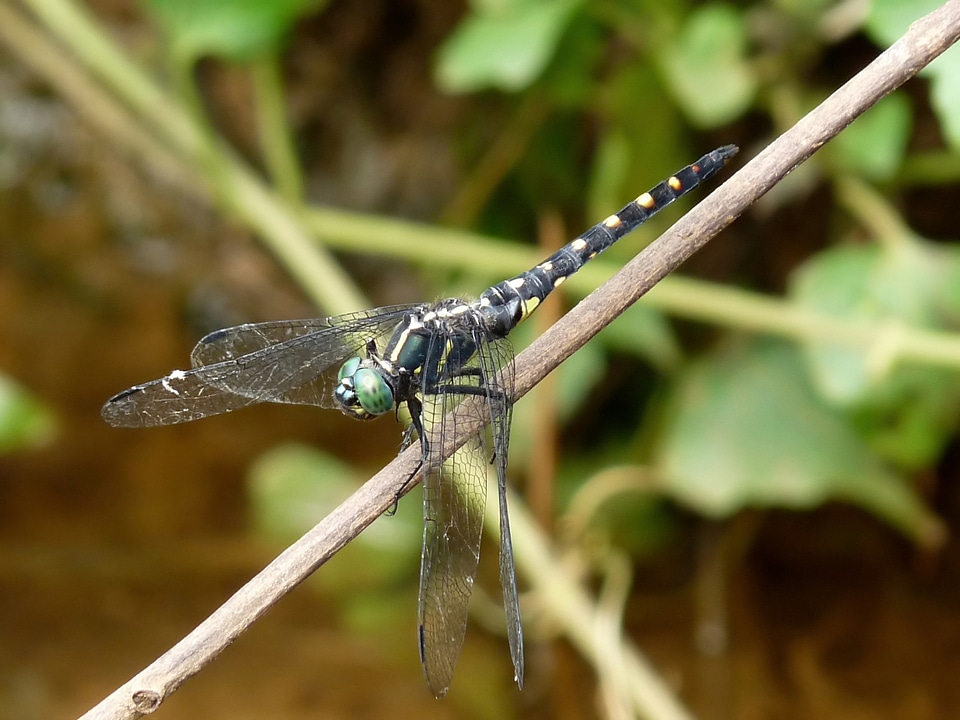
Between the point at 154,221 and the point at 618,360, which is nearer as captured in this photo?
the point at 618,360

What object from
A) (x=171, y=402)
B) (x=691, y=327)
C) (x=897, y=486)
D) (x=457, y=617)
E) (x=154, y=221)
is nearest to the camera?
(x=457, y=617)

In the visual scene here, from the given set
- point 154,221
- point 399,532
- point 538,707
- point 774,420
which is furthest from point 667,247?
point 154,221

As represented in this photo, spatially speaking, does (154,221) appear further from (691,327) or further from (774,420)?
(774,420)

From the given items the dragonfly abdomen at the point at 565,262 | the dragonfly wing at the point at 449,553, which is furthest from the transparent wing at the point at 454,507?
the dragonfly abdomen at the point at 565,262

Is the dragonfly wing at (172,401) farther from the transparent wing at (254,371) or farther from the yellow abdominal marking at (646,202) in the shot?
the yellow abdominal marking at (646,202)

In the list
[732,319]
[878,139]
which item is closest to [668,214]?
[732,319]

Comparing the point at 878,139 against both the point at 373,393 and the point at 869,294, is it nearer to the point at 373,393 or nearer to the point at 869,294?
the point at 869,294

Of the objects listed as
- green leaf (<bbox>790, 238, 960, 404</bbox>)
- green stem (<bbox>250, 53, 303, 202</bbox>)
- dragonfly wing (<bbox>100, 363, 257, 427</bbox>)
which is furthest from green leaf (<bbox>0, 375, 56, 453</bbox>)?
green leaf (<bbox>790, 238, 960, 404</bbox>)
